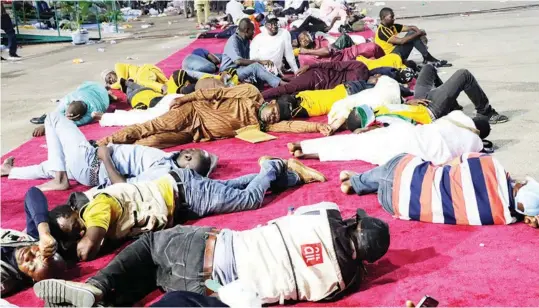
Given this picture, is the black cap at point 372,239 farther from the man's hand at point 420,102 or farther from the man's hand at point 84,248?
the man's hand at point 420,102

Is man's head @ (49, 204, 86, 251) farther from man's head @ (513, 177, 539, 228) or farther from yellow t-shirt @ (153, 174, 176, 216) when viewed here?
man's head @ (513, 177, 539, 228)

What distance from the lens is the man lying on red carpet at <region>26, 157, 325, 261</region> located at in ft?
9.73

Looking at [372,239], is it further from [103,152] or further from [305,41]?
[305,41]

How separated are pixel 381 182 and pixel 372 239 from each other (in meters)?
0.93

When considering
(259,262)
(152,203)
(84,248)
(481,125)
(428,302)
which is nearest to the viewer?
(428,302)

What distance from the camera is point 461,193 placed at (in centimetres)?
312

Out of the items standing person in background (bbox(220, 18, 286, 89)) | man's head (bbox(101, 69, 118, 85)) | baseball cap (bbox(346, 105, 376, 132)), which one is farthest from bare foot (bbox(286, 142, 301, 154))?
man's head (bbox(101, 69, 118, 85))

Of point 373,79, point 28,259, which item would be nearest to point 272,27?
point 373,79

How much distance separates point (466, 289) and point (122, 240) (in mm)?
1737

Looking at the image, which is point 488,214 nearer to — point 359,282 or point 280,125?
point 359,282

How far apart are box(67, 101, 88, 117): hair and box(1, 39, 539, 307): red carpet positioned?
1721mm

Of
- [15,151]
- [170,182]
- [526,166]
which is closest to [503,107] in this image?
[526,166]

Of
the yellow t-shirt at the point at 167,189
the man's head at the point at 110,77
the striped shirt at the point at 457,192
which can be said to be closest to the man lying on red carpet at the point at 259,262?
the yellow t-shirt at the point at 167,189

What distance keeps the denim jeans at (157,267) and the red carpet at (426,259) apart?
0.09 metres
